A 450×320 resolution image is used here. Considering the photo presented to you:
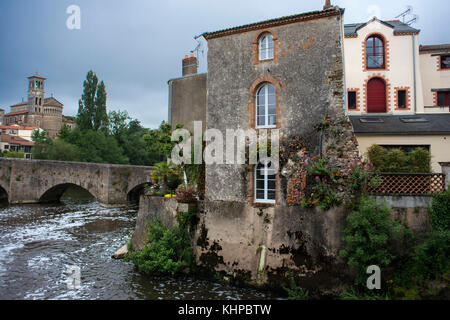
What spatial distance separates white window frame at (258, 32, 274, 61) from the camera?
32.3ft

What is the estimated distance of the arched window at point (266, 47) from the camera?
9859 mm

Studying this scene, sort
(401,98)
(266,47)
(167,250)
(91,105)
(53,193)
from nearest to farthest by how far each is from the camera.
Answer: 1. (266,47)
2. (167,250)
3. (401,98)
4. (53,193)
5. (91,105)

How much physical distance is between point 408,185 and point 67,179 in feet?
81.2

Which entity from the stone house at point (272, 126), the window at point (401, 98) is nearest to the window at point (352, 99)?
the window at point (401, 98)

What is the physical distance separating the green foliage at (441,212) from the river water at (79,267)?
469cm

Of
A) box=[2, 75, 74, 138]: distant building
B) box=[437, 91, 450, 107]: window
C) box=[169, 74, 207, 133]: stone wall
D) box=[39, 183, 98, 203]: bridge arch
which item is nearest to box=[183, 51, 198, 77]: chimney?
box=[169, 74, 207, 133]: stone wall

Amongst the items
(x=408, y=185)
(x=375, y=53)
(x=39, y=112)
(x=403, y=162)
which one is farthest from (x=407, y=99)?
(x=39, y=112)

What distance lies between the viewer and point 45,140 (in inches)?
1667

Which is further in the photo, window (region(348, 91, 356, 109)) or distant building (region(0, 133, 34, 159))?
distant building (region(0, 133, 34, 159))

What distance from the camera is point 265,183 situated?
9.63 m

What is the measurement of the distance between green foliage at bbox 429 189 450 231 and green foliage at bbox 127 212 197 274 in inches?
275

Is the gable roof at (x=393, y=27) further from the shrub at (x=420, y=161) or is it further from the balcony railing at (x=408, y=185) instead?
the balcony railing at (x=408, y=185)

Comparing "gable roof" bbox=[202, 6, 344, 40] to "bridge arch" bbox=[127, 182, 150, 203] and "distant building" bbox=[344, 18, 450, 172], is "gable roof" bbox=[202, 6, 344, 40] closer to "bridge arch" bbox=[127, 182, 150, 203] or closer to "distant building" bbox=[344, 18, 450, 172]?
"distant building" bbox=[344, 18, 450, 172]

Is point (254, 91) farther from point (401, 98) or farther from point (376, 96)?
point (401, 98)
